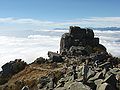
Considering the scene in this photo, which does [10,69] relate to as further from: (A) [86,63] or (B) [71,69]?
(B) [71,69]

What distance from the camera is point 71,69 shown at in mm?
68125

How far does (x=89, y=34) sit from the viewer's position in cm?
13962

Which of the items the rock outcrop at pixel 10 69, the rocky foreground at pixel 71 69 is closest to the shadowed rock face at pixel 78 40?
the rocky foreground at pixel 71 69

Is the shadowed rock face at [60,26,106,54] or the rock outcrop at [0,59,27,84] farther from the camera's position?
the shadowed rock face at [60,26,106,54]

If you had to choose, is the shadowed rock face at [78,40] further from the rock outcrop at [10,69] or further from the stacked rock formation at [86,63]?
the rock outcrop at [10,69]

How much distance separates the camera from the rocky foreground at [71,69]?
150 feet

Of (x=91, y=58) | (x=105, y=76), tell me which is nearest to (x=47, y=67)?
(x=91, y=58)

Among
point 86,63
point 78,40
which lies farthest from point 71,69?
point 78,40

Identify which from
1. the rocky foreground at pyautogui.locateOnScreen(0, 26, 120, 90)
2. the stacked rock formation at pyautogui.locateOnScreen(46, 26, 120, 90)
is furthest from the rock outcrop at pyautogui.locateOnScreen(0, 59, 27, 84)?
the stacked rock formation at pyautogui.locateOnScreen(46, 26, 120, 90)

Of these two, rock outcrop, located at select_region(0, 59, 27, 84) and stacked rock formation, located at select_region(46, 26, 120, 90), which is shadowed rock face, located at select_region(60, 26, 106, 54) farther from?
rock outcrop, located at select_region(0, 59, 27, 84)

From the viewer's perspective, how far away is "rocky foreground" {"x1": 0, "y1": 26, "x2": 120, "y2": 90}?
45781 millimetres

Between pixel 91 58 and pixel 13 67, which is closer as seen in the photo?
pixel 91 58

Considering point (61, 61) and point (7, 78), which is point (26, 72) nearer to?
point (7, 78)

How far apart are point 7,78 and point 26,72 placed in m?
5.93
